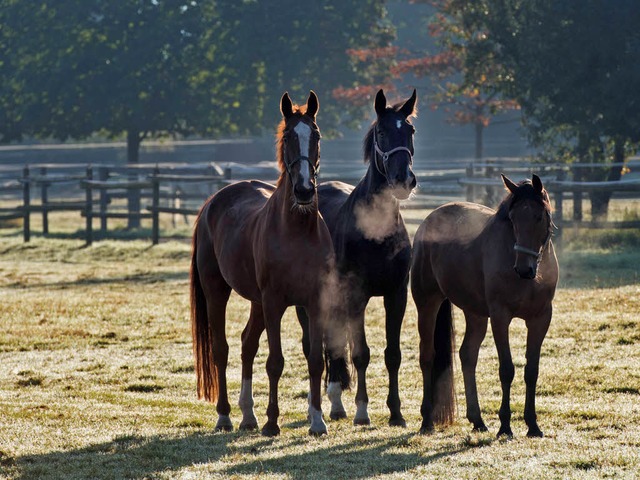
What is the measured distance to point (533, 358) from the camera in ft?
25.9

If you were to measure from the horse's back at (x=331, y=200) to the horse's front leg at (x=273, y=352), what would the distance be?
1374 millimetres

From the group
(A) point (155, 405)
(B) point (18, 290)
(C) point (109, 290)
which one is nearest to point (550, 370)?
(A) point (155, 405)

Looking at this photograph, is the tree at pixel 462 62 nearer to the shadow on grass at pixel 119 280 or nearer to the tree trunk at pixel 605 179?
the tree trunk at pixel 605 179

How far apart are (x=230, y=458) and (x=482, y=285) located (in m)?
2.23

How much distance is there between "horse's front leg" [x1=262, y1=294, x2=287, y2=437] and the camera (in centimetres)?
805

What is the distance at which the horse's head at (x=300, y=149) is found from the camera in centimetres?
763

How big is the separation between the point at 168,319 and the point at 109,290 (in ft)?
Answer: 12.1

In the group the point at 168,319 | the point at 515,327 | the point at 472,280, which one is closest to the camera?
the point at 472,280

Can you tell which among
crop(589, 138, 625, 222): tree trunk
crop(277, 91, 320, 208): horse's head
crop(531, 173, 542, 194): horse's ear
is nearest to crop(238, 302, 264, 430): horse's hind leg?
crop(277, 91, 320, 208): horse's head

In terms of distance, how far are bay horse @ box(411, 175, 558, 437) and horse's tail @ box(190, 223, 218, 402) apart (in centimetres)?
182

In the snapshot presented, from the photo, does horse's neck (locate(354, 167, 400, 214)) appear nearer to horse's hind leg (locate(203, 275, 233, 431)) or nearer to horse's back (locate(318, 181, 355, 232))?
horse's back (locate(318, 181, 355, 232))

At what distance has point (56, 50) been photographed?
3694cm

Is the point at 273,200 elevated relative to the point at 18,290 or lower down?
elevated

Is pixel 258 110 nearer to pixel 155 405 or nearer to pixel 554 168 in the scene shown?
pixel 554 168
